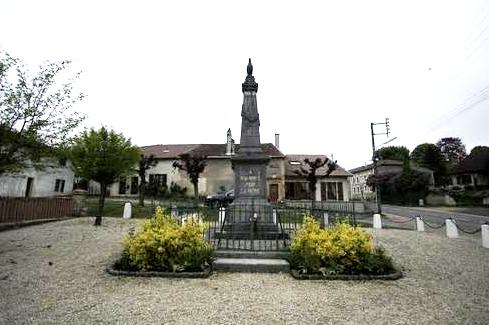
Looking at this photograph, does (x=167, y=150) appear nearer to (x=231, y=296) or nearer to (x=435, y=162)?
(x=231, y=296)

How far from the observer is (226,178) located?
34.6m

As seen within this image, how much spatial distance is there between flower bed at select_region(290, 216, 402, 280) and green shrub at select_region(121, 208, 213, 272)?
2.28 m

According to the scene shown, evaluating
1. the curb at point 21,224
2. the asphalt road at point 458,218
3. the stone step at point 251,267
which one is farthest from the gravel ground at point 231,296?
the asphalt road at point 458,218

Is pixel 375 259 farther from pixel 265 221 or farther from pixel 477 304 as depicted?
pixel 265 221

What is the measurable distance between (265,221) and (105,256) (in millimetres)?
5297

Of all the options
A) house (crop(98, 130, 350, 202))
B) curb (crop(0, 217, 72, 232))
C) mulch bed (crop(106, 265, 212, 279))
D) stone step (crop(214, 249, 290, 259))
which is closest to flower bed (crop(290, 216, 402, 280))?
stone step (crop(214, 249, 290, 259))

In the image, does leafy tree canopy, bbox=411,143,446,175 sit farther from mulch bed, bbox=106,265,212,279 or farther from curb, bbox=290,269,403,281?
mulch bed, bbox=106,265,212,279

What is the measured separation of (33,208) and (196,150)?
22907 millimetres

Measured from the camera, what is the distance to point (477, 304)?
538 cm

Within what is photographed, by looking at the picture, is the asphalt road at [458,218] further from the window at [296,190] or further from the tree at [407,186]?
the tree at [407,186]

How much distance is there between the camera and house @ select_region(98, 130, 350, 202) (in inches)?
1353

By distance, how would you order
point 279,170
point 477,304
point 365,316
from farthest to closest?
point 279,170, point 477,304, point 365,316

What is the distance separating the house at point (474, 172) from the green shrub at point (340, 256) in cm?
4847

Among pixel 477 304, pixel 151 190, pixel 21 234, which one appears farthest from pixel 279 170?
pixel 477 304
